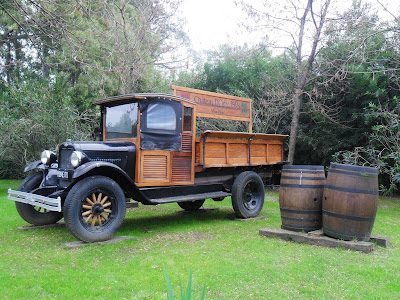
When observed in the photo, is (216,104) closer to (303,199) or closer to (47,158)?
(303,199)

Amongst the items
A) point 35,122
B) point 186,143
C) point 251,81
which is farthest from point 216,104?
point 35,122

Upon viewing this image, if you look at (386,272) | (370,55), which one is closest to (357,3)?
(370,55)

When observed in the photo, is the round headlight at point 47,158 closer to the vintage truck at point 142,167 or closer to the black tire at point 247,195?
the vintage truck at point 142,167

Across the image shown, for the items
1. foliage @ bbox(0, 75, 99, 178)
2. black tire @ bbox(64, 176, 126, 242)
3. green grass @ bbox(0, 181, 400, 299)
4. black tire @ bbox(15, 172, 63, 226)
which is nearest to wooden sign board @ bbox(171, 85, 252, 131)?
black tire @ bbox(64, 176, 126, 242)

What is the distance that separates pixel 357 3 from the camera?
9688 millimetres

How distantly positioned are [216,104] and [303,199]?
9.56 feet

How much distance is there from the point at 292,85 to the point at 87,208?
25.9 feet

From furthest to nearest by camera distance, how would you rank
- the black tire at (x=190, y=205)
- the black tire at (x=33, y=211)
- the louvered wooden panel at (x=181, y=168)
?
the black tire at (x=190, y=205) → the louvered wooden panel at (x=181, y=168) → the black tire at (x=33, y=211)

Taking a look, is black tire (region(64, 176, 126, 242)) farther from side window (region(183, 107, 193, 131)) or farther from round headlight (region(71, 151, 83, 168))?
side window (region(183, 107, 193, 131))

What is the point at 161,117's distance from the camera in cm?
573

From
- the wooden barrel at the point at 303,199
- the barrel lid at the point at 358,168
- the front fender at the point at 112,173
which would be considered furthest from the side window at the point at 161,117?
the barrel lid at the point at 358,168

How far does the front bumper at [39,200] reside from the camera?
439cm

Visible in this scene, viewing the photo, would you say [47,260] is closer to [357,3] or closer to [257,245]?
[257,245]

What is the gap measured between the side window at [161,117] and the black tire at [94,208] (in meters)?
1.21
